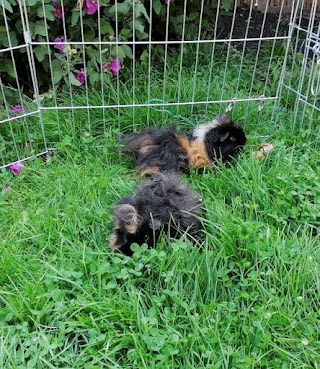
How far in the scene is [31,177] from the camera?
8.46ft

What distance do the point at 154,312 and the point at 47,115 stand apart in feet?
5.72

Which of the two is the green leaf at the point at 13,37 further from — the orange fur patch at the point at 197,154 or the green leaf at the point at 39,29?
the orange fur patch at the point at 197,154

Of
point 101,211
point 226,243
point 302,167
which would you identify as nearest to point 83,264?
point 101,211

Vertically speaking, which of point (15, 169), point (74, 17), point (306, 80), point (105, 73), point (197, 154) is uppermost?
point (74, 17)

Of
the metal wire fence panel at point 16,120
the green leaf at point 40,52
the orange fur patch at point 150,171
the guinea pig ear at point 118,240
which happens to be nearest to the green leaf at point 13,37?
the metal wire fence panel at point 16,120

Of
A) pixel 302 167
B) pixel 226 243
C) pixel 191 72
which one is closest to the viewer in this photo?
pixel 226 243

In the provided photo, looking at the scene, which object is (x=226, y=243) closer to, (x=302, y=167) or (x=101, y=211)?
(x=101, y=211)

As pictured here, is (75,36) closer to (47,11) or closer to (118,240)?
(47,11)

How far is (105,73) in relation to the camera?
3.12 meters

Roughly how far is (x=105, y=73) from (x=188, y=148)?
953mm

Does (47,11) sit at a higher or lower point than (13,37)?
higher

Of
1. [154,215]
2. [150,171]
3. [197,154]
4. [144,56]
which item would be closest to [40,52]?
[144,56]

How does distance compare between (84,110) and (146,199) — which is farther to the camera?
(84,110)

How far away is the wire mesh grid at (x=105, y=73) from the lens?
2.80 meters
